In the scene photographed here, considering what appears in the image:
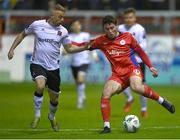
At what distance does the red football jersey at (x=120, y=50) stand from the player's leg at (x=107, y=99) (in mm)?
362

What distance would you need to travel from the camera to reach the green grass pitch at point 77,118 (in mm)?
14523

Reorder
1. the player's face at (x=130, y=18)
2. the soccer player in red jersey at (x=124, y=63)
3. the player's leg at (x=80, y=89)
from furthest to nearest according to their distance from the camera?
the player's leg at (x=80, y=89), the player's face at (x=130, y=18), the soccer player in red jersey at (x=124, y=63)

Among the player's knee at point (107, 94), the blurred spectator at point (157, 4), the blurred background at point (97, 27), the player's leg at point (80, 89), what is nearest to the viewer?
the player's knee at point (107, 94)

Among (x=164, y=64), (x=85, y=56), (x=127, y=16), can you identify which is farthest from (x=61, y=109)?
(x=164, y=64)

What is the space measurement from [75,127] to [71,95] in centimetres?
1117

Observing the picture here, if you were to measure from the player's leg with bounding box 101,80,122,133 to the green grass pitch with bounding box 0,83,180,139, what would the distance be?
0.86 feet

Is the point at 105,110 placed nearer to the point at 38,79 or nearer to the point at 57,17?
the point at 38,79

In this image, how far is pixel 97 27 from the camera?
112 ft

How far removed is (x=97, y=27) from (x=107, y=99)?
19.5 m

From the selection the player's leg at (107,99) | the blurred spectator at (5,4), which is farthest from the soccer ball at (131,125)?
the blurred spectator at (5,4)

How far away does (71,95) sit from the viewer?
89.8ft

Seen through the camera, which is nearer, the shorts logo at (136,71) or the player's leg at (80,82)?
the shorts logo at (136,71)

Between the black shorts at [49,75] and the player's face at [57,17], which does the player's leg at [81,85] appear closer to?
the black shorts at [49,75]

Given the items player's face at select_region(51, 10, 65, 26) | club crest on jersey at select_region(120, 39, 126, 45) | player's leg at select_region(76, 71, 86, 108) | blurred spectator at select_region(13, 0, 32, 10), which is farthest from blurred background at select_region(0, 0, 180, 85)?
club crest on jersey at select_region(120, 39, 126, 45)
